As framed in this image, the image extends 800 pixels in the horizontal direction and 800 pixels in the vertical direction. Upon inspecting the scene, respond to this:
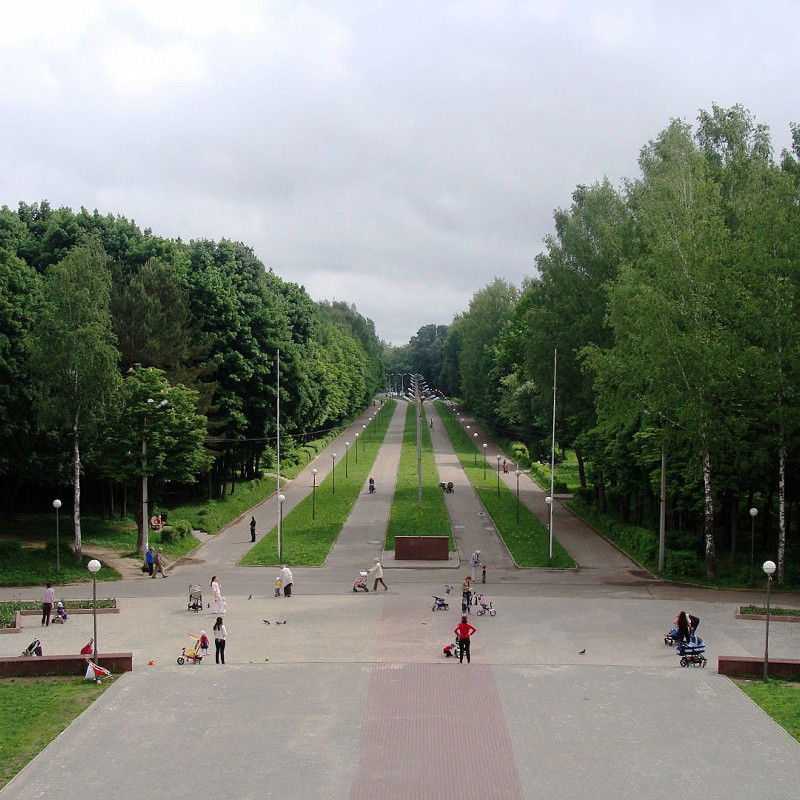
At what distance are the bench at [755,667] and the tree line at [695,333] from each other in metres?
11.0

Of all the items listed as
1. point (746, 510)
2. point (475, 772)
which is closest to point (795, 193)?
point (746, 510)

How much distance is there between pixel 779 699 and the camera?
18859 millimetres

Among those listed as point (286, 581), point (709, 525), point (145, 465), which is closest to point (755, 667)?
point (709, 525)

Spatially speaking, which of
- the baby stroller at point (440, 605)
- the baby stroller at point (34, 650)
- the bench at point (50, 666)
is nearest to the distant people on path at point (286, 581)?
the baby stroller at point (440, 605)

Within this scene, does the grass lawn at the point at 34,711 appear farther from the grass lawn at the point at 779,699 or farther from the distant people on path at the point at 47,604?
the grass lawn at the point at 779,699

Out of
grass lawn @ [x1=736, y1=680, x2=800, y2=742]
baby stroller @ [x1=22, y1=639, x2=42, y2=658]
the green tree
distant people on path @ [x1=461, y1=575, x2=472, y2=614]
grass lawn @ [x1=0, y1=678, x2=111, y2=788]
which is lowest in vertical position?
grass lawn @ [x1=0, y1=678, x2=111, y2=788]

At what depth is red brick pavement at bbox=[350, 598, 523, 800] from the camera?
1429 cm

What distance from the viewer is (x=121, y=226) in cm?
4938

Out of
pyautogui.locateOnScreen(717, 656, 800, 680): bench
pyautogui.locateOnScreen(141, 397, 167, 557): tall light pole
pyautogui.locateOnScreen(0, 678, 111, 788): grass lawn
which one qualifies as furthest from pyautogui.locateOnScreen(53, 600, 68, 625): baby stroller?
pyautogui.locateOnScreen(717, 656, 800, 680): bench

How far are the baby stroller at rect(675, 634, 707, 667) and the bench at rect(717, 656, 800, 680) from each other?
1.80ft

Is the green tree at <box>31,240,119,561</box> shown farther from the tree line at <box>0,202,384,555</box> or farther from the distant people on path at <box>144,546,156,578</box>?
the distant people on path at <box>144,546,156,578</box>

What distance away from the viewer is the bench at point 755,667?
20.5 metres

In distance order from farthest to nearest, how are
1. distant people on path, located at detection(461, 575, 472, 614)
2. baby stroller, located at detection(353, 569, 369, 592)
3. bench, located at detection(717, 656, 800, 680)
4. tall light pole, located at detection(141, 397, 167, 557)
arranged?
tall light pole, located at detection(141, 397, 167, 557) < baby stroller, located at detection(353, 569, 369, 592) < distant people on path, located at detection(461, 575, 472, 614) < bench, located at detection(717, 656, 800, 680)

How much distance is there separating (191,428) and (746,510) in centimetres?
2534
